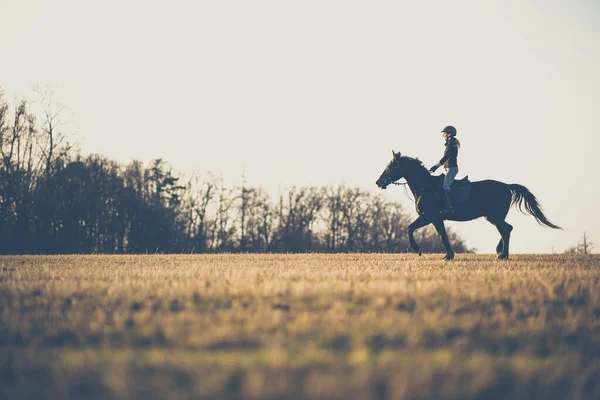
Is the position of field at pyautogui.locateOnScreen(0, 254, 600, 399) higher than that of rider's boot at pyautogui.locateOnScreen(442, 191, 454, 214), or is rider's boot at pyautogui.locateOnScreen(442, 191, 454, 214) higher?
rider's boot at pyautogui.locateOnScreen(442, 191, 454, 214)

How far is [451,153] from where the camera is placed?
14.1m

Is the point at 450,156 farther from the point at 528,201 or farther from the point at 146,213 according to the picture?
the point at 146,213

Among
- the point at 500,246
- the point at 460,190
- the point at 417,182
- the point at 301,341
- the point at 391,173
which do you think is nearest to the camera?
the point at 301,341

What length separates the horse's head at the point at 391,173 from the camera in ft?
50.0

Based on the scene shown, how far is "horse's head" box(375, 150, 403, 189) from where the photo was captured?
15243mm

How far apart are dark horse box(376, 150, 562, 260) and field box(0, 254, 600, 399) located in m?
7.45

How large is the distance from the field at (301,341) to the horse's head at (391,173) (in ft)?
27.5

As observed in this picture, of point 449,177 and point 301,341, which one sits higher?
point 449,177

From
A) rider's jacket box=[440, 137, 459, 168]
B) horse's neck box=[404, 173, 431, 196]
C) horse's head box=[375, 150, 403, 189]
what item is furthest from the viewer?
horse's head box=[375, 150, 403, 189]

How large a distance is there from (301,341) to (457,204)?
11.4 metres

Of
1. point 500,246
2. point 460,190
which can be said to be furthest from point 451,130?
point 500,246

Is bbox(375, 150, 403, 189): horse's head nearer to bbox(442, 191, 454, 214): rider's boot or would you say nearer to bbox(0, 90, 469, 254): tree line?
bbox(442, 191, 454, 214): rider's boot

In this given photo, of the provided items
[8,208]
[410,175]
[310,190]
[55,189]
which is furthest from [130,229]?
[410,175]

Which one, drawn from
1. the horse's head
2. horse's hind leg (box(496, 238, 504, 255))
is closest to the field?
the horse's head
